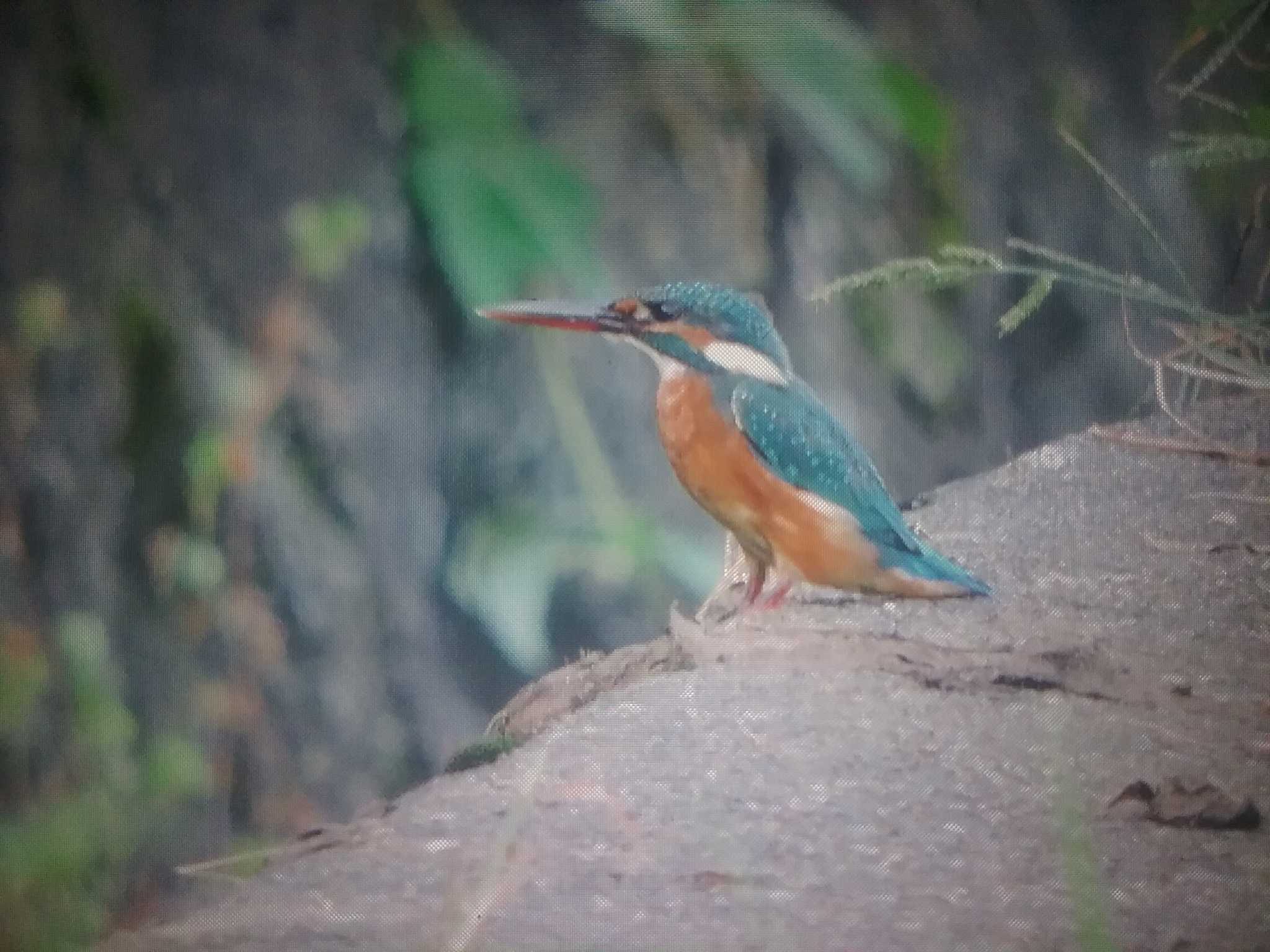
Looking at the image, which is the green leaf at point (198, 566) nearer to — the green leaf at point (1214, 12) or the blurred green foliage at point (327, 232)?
the blurred green foliage at point (327, 232)

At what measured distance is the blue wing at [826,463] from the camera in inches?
43.9

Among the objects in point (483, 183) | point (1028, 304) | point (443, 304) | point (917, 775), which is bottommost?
point (917, 775)

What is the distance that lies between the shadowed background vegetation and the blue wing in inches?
1.2

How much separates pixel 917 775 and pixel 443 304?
0.59 meters

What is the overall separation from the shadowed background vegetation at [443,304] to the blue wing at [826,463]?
3 cm

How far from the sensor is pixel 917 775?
3.32ft

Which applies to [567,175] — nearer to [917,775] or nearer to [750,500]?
[750,500]

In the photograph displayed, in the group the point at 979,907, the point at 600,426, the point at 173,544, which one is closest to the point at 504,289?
the point at 600,426

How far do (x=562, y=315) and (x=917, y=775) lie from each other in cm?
52

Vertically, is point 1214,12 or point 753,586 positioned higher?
point 1214,12

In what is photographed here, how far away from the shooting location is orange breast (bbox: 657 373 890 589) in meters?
1.12

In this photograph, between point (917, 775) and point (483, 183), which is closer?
point (917, 775)

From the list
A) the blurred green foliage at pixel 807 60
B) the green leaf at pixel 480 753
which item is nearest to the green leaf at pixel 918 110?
the blurred green foliage at pixel 807 60

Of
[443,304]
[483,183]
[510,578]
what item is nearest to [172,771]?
[510,578]
